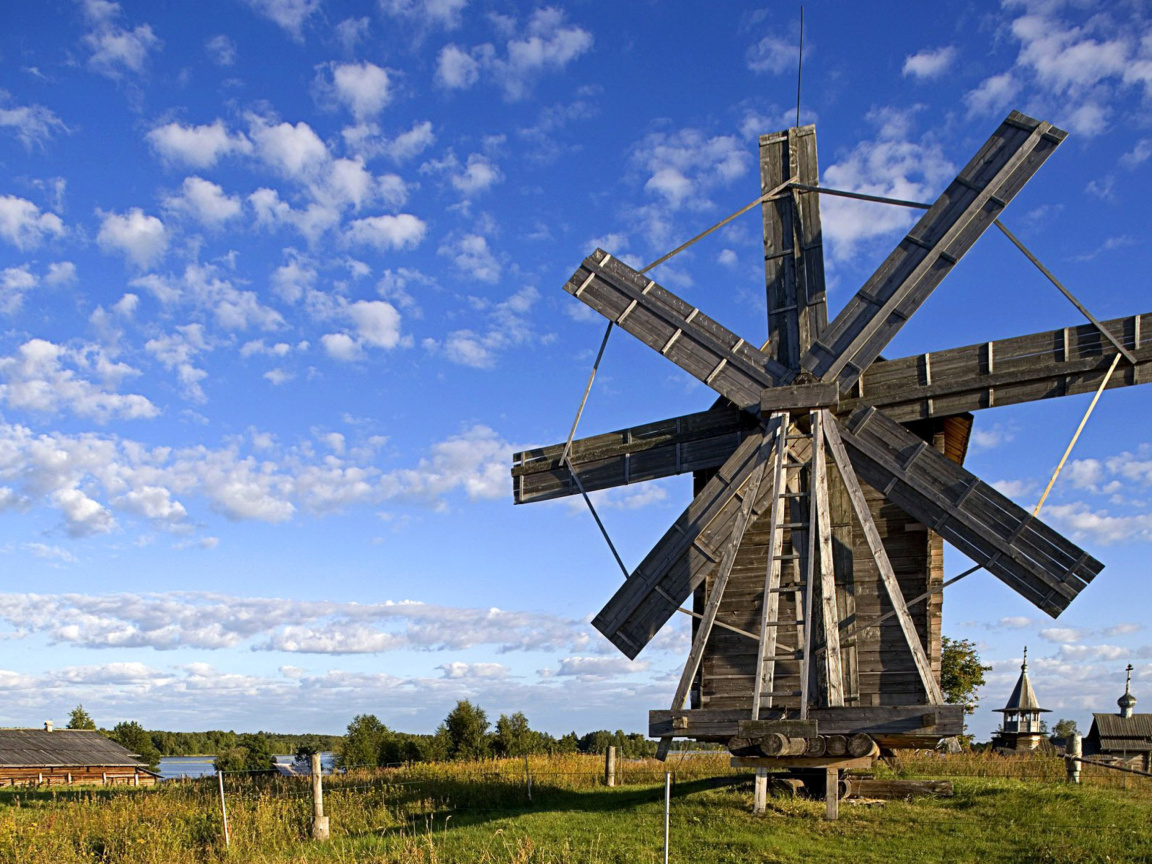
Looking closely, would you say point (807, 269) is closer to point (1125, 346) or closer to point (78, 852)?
point (1125, 346)

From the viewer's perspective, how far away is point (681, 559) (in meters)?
13.7

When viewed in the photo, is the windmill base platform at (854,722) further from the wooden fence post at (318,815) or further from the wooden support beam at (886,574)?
the wooden fence post at (318,815)

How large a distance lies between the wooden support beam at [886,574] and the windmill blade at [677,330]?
56.2 inches

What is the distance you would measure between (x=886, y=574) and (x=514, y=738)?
75.2 ft

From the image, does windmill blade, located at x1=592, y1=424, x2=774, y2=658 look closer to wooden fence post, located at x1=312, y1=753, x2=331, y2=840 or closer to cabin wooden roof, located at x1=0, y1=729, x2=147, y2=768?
wooden fence post, located at x1=312, y1=753, x2=331, y2=840

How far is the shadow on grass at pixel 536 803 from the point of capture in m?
14.7

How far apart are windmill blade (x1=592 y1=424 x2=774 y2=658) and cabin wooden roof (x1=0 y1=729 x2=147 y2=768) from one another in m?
29.0

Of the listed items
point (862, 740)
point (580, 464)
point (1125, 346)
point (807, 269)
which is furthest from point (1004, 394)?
point (580, 464)

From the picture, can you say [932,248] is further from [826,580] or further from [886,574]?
[826,580]

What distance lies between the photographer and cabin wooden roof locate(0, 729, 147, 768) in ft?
115

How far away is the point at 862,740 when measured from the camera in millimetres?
11281

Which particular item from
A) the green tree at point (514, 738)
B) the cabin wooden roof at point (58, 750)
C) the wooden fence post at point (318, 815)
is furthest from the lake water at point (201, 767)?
the green tree at point (514, 738)

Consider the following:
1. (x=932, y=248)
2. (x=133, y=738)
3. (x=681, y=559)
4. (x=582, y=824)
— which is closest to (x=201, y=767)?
(x=133, y=738)

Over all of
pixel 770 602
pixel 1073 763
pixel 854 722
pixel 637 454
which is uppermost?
pixel 637 454
